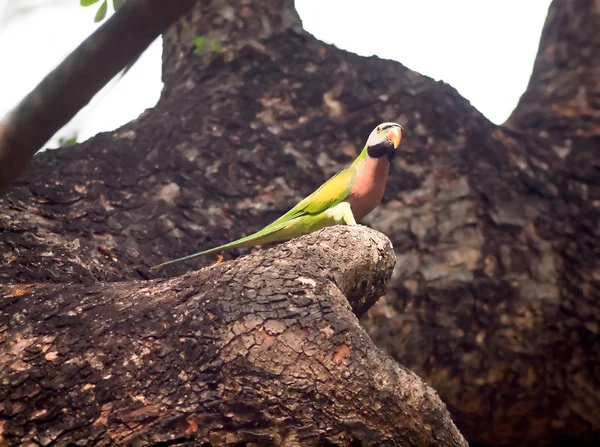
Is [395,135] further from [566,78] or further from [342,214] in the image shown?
A: [566,78]

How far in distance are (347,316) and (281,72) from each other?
2203 mm

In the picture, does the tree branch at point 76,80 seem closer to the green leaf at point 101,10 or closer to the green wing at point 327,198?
the green leaf at point 101,10

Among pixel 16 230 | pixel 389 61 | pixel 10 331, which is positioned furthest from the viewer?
pixel 389 61

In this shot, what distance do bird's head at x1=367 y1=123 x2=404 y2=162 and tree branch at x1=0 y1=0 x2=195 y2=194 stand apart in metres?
1.88

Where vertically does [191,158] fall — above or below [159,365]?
above

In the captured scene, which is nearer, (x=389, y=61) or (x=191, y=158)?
(x=191, y=158)

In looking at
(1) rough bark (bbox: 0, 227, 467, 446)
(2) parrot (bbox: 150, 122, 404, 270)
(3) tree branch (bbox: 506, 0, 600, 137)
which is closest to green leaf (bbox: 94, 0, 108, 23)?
(1) rough bark (bbox: 0, 227, 467, 446)

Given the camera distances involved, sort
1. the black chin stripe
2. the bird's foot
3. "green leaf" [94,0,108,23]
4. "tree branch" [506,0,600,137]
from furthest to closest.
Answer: "tree branch" [506,0,600,137], the black chin stripe, the bird's foot, "green leaf" [94,0,108,23]

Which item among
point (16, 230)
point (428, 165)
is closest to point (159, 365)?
point (16, 230)

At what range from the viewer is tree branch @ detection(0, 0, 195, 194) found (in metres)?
0.60

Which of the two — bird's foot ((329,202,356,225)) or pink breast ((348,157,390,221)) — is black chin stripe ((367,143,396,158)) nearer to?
pink breast ((348,157,390,221))

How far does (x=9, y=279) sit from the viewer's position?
1887mm

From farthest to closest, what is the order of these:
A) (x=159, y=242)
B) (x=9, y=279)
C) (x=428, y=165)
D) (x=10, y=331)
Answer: (x=428, y=165) → (x=159, y=242) → (x=9, y=279) → (x=10, y=331)

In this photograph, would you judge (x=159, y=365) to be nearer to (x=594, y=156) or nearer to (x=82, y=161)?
(x=82, y=161)
